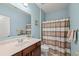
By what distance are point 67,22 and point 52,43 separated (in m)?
0.40

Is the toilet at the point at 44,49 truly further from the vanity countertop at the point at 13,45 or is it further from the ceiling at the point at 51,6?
the ceiling at the point at 51,6

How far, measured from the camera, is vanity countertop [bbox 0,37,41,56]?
5.11 feet

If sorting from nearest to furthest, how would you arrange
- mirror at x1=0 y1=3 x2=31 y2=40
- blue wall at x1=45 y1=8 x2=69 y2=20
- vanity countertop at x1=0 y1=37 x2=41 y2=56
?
vanity countertop at x1=0 y1=37 x2=41 y2=56 → mirror at x1=0 y1=3 x2=31 y2=40 → blue wall at x1=45 y1=8 x2=69 y2=20

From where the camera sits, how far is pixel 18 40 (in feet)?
5.95

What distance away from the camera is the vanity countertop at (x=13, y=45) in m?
1.56

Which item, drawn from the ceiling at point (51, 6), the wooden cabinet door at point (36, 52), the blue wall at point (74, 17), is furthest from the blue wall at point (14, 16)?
the blue wall at point (74, 17)

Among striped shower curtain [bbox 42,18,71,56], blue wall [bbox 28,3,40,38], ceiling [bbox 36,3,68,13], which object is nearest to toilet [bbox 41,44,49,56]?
striped shower curtain [bbox 42,18,71,56]

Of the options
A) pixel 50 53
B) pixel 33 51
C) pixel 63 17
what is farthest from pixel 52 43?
pixel 63 17

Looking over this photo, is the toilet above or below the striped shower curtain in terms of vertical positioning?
below

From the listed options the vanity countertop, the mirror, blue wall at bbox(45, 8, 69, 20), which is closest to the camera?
the vanity countertop

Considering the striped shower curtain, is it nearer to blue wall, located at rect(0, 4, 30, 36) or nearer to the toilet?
the toilet

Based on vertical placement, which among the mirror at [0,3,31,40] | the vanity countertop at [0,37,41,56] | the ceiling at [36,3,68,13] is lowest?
the vanity countertop at [0,37,41,56]

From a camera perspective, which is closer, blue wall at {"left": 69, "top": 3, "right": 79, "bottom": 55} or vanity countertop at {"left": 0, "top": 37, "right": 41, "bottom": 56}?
vanity countertop at {"left": 0, "top": 37, "right": 41, "bottom": 56}

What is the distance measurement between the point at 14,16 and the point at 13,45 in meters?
0.43
